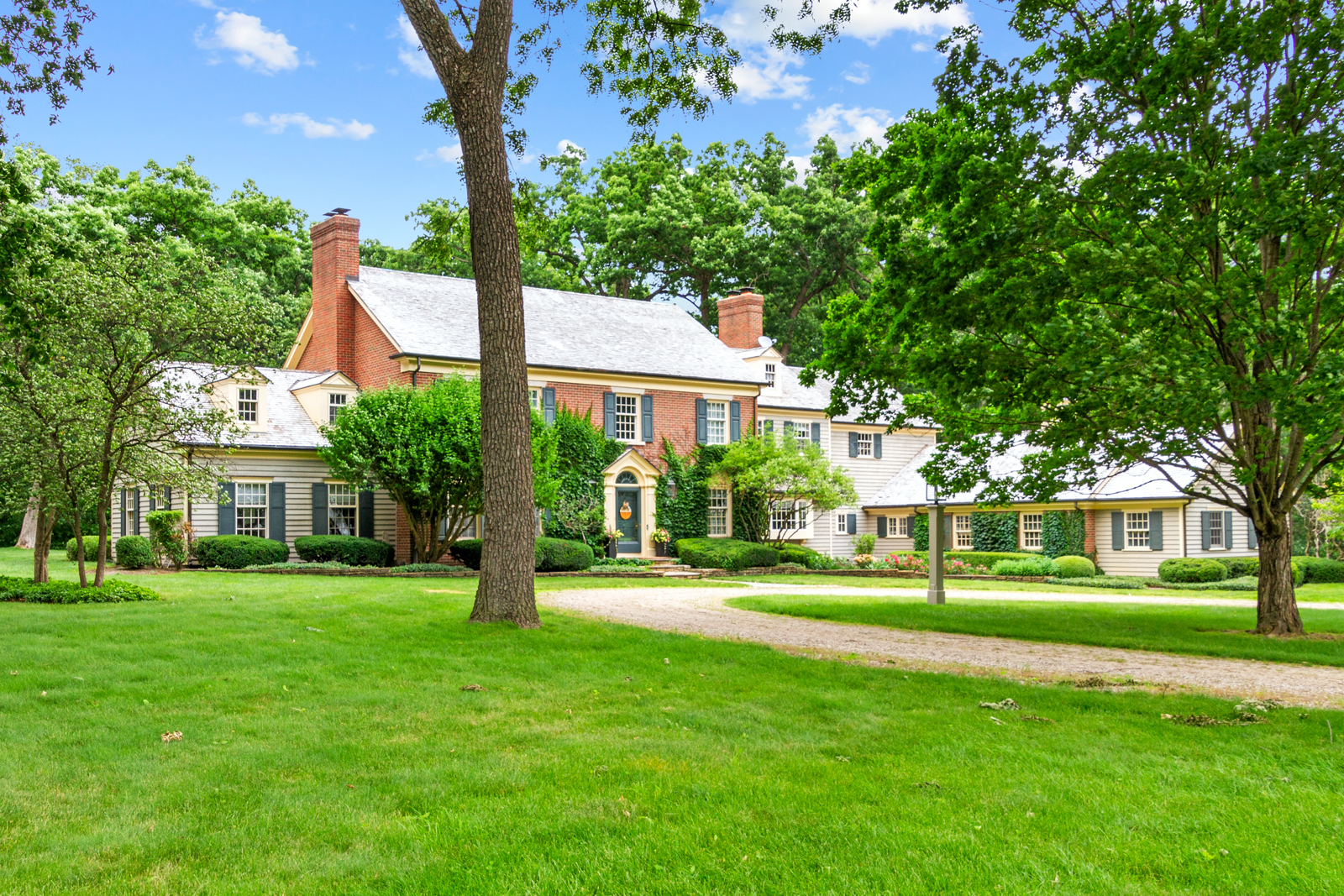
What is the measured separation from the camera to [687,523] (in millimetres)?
32562


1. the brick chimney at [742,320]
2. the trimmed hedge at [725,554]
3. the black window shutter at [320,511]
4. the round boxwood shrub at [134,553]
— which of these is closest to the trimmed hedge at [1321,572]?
the trimmed hedge at [725,554]

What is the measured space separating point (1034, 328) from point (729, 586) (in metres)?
11.4

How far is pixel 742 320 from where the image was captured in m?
38.2

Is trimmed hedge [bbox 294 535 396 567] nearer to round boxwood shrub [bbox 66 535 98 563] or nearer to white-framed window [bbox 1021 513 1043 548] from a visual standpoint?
round boxwood shrub [bbox 66 535 98 563]

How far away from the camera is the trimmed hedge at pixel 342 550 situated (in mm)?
25781

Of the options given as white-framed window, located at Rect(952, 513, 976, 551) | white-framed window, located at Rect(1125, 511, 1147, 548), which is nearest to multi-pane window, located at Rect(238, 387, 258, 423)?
white-framed window, located at Rect(952, 513, 976, 551)

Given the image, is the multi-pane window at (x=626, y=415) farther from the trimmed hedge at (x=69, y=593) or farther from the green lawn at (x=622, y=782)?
the green lawn at (x=622, y=782)

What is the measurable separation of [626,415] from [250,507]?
36.3ft

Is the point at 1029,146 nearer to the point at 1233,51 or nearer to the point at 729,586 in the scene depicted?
the point at 1233,51

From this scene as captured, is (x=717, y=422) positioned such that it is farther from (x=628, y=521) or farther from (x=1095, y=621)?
(x=1095, y=621)

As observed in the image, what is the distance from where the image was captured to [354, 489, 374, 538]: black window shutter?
2814 centimetres

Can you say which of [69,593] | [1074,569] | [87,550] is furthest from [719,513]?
[69,593]

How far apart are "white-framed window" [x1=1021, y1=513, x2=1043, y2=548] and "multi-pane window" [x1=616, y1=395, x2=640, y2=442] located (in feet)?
42.7

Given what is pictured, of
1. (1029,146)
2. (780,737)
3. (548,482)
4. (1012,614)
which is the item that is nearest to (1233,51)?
(1029,146)
